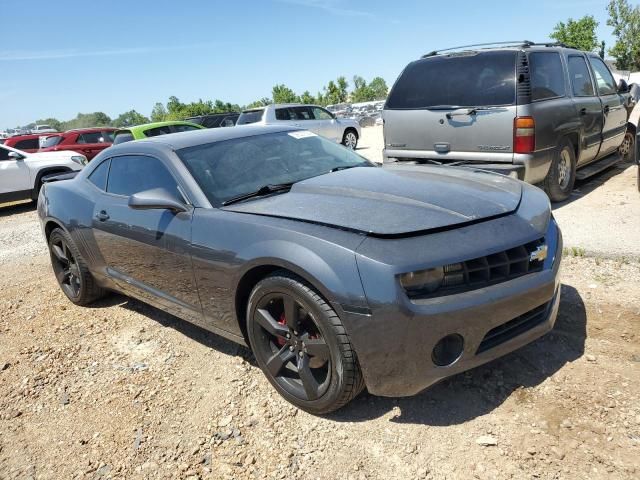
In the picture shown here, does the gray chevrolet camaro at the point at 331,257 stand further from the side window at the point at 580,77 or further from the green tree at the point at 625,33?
the green tree at the point at 625,33

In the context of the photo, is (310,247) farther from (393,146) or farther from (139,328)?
(393,146)

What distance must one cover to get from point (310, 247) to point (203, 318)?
44.4 inches

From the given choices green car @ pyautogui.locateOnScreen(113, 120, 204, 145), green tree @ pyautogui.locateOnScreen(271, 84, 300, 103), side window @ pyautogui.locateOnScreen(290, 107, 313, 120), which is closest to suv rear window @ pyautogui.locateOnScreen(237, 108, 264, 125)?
side window @ pyautogui.locateOnScreen(290, 107, 313, 120)

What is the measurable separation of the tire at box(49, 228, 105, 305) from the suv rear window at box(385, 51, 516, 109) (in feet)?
13.5

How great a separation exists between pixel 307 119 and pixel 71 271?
40.8ft

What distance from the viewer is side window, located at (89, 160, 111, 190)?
13.5ft

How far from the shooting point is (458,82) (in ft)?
19.1

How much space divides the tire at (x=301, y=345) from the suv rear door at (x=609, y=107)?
631cm

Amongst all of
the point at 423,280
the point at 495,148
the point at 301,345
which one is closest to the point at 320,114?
the point at 495,148

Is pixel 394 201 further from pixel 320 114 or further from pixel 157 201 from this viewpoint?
pixel 320 114

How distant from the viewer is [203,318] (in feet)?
10.4

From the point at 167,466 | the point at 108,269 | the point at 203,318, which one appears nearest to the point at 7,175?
the point at 108,269

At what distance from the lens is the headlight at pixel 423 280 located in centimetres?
223

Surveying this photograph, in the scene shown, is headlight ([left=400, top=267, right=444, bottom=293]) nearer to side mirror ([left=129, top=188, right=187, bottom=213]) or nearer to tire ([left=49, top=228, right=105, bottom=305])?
side mirror ([left=129, top=188, right=187, bottom=213])
